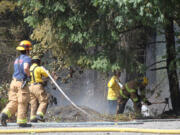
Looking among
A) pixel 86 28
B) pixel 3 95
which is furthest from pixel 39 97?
pixel 3 95

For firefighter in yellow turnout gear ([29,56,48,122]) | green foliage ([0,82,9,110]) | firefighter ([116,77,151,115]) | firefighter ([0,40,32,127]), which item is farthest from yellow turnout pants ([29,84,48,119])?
green foliage ([0,82,9,110])

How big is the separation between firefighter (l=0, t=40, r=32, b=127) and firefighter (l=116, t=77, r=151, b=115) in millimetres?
5071

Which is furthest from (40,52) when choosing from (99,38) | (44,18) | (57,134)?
(57,134)

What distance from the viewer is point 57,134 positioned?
7.77 metres

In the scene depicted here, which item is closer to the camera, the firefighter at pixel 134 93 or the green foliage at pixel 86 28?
the green foliage at pixel 86 28

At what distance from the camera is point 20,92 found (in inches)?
351

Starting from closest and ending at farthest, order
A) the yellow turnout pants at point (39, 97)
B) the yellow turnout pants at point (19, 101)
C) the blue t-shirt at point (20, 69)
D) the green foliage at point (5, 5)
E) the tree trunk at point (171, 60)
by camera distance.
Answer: the yellow turnout pants at point (19, 101) → the blue t-shirt at point (20, 69) → the yellow turnout pants at point (39, 97) → the tree trunk at point (171, 60) → the green foliage at point (5, 5)

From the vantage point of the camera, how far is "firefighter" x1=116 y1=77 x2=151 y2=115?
43.8 feet

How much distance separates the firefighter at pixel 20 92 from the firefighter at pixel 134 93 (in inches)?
200

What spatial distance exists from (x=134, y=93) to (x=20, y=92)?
5.39m

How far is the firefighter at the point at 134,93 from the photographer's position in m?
13.4

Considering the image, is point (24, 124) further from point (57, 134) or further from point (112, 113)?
point (112, 113)

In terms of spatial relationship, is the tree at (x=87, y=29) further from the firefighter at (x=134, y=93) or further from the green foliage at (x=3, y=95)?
the green foliage at (x=3, y=95)

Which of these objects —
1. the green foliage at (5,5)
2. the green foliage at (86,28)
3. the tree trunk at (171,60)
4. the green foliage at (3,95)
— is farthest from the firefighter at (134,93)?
the green foliage at (5,5)
